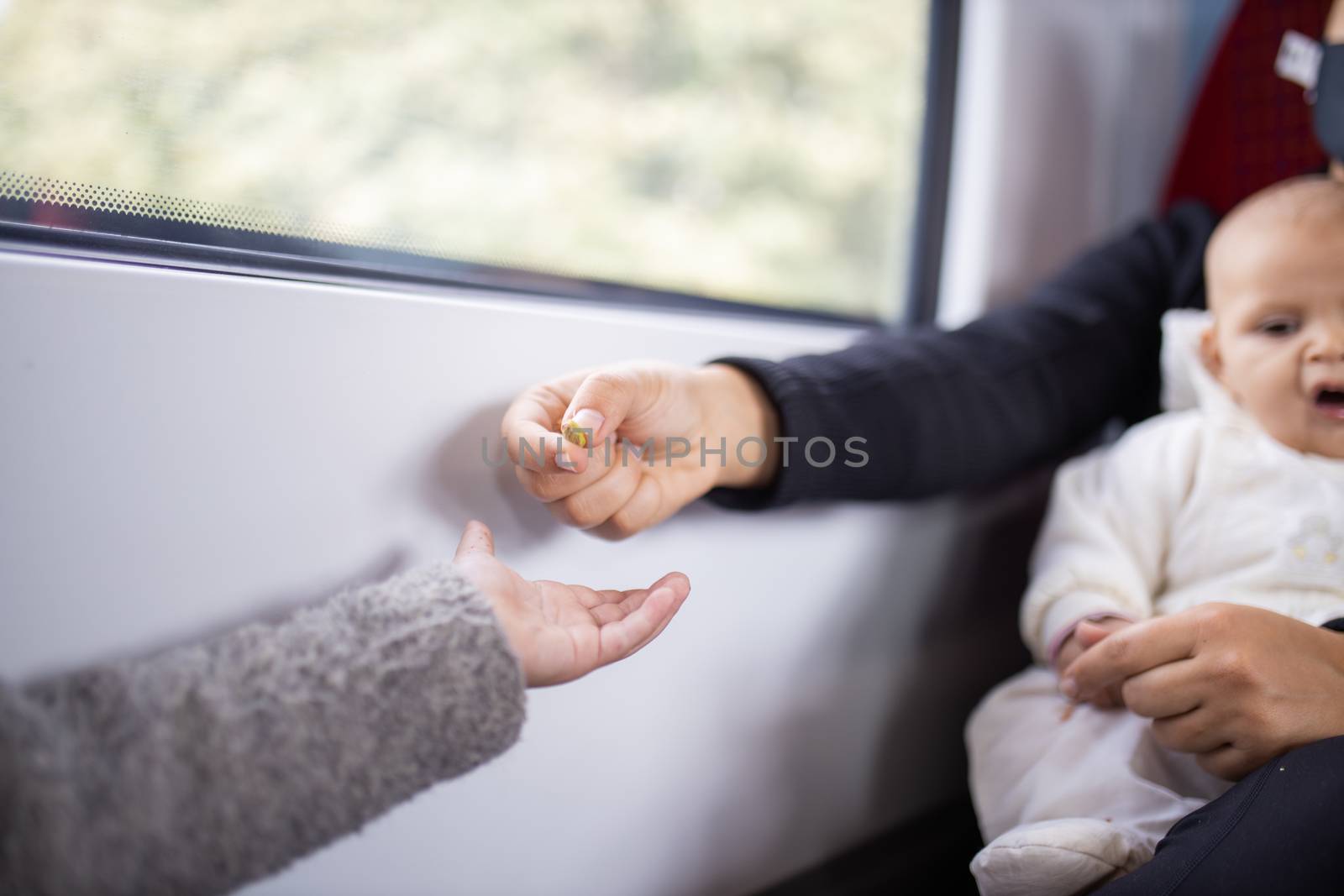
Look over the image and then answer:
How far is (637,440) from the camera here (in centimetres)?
59

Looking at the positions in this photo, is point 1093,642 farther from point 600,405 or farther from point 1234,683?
point 600,405

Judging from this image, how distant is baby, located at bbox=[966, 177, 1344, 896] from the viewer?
0.63m

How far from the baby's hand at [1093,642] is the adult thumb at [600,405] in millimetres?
437

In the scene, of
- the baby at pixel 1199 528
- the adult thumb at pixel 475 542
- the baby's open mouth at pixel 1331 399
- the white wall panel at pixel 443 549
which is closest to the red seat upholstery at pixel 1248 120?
the baby at pixel 1199 528

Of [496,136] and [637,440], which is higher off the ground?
[496,136]

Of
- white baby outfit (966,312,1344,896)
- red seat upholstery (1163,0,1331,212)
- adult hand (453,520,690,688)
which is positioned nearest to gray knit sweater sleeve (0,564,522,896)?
adult hand (453,520,690,688)

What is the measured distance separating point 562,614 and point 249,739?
19cm

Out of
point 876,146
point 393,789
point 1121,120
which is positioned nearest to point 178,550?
point 393,789

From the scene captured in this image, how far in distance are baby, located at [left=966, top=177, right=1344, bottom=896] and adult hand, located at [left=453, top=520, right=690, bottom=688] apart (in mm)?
318

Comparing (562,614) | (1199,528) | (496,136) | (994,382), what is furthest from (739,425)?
(496,136)

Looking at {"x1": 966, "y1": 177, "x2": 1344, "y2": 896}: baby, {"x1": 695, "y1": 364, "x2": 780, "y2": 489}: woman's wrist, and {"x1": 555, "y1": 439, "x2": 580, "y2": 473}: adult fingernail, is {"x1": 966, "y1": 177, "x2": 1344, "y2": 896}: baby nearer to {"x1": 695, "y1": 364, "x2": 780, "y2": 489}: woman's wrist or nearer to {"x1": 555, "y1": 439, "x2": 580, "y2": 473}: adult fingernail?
{"x1": 695, "y1": 364, "x2": 780, "y2": 489}: woman's wrist

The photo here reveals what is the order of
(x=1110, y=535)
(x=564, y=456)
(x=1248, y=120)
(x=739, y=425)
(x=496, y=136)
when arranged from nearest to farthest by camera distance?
1. (x=564, y=456)
2. (x=739, y=425)
3. (x=1110, y=535)
4. (x=1248, y=120)
5. (x=496, y=136)

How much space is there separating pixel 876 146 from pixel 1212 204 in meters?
0.51

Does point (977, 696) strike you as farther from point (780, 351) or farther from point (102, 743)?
point (102, 743)
